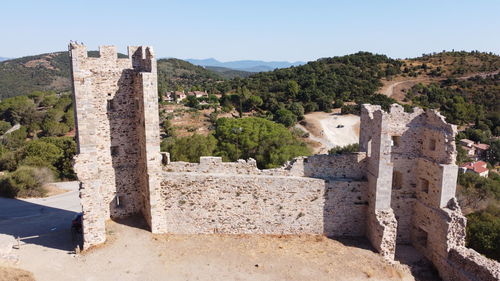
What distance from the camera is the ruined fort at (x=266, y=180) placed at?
14.0m

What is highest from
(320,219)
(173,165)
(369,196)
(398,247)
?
(173,165)

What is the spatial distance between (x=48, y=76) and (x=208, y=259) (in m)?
97.8

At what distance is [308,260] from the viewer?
13562 mm

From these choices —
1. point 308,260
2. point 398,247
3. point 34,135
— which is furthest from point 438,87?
point 34,135

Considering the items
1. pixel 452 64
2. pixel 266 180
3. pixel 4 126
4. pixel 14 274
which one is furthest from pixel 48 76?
pixel 266 180

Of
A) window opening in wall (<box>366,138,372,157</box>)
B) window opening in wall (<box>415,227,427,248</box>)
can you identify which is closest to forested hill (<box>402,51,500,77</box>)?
window opening in wall (<box>415,227,427,248</box>)

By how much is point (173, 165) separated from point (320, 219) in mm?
6238

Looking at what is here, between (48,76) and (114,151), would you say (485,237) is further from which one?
(48,76)

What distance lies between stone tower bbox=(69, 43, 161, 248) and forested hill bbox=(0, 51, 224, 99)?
6958 centimetres

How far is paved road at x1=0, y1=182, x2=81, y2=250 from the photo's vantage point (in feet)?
48.8

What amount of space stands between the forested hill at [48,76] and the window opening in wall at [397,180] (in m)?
72.3

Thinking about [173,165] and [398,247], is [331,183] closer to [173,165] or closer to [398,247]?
[398,247]

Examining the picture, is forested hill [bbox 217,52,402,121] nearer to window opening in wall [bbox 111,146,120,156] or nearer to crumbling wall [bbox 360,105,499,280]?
crumbling wall [bbox 360,105,499,280]

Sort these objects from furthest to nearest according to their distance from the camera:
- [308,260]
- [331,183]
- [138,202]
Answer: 1. [138,202]
2. [331,183]
3. [308,260]
